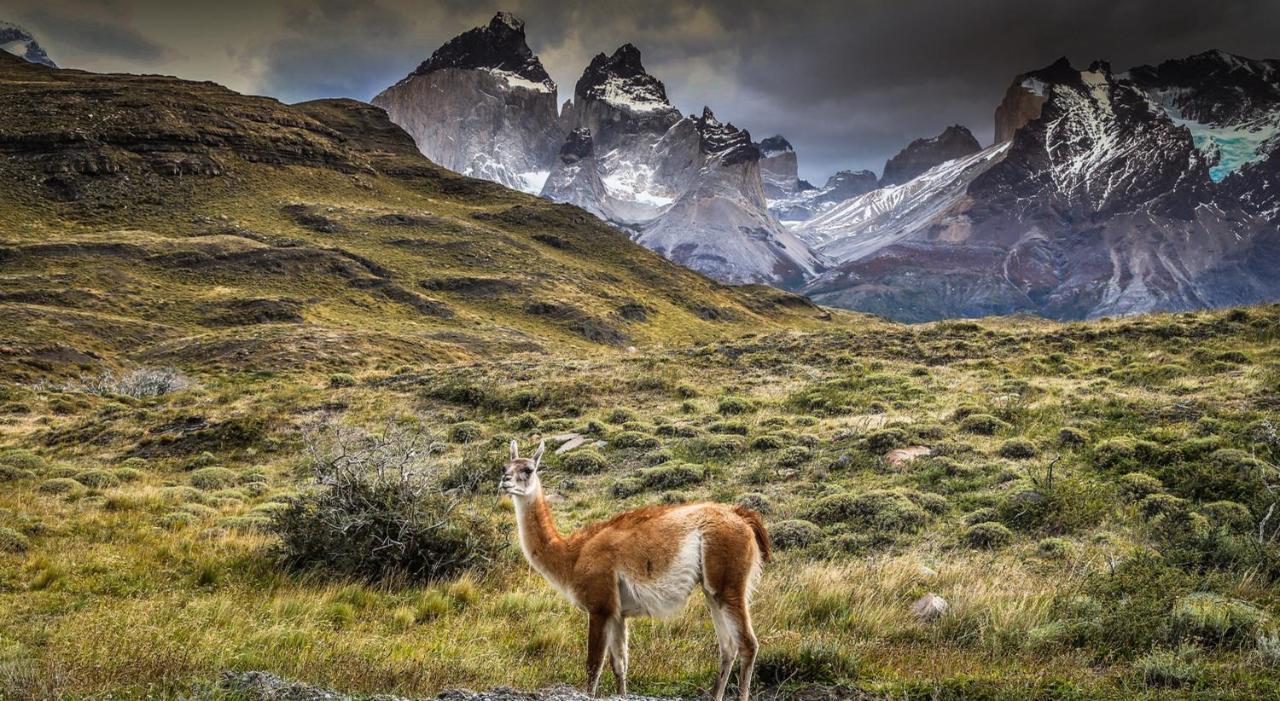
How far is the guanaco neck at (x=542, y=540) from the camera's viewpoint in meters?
5.89

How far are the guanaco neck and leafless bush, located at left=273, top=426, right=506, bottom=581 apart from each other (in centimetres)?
351

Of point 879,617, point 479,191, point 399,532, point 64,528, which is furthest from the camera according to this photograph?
point 479,191

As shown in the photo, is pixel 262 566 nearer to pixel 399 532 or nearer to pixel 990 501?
pixel 399 532

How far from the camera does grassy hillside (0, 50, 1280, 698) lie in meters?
5.81

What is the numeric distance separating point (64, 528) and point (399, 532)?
273 inches

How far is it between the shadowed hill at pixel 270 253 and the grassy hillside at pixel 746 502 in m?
4.73

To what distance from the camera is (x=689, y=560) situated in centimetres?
540

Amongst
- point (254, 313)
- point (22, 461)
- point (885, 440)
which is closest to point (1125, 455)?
point (885, 440)

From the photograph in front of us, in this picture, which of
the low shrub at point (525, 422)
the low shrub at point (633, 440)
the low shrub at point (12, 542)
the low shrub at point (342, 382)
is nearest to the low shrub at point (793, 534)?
the low shrub at point (633, 440)


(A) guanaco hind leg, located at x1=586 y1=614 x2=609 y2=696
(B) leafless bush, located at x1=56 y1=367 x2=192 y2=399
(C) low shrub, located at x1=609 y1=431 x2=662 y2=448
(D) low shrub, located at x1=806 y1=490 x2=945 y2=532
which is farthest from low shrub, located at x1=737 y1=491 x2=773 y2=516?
(B) leafless bush, located at x1=56 y1=367 x2=192 y2=399

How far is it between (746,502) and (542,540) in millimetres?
7249

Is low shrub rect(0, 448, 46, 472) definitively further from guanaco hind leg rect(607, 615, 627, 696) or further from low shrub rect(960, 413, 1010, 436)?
low shrub rect(960, 413, 1010, 436)

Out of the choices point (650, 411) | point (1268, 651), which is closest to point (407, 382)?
point (650, 411)

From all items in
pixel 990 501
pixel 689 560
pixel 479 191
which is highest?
pixel 479 191
